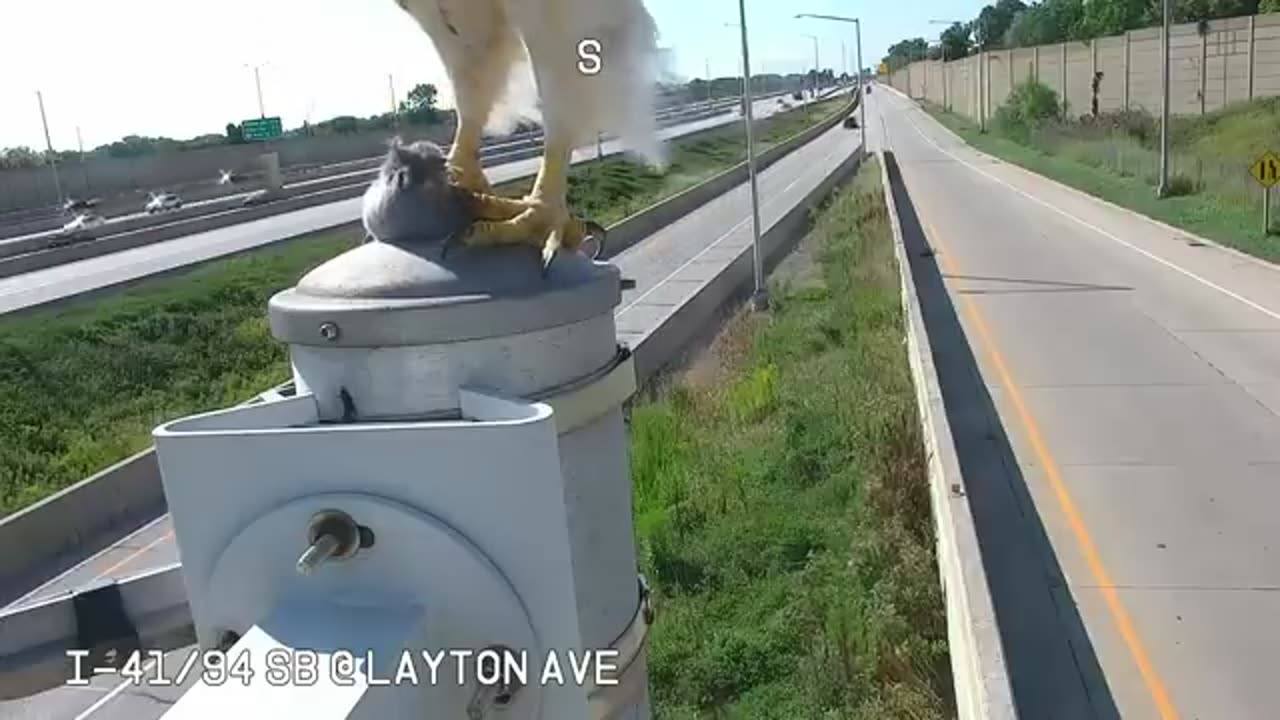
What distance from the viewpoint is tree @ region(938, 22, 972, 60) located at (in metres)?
138

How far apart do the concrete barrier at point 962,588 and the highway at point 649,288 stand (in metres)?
2.83

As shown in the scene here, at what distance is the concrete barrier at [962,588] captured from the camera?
6.13 m

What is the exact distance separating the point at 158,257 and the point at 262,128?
41353 mm

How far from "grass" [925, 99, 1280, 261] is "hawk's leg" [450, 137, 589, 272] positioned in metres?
24.2

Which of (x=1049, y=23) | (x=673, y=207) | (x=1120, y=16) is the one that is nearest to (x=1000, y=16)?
(x=1049, y=23)

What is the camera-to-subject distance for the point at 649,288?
1310 inches

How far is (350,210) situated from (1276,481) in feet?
138

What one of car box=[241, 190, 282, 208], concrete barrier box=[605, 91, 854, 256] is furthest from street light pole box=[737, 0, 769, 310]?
car box=[241, 190, 282, 208]

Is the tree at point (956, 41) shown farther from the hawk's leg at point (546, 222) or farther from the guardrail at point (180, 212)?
the hawk's leg at point (546, 222)

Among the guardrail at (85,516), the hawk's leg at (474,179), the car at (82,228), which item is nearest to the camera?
the hawk's leg at (474,179)

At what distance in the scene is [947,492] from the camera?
9.26 metres

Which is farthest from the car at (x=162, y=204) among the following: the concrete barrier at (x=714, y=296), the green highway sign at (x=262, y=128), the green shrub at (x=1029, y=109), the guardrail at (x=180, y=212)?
the green shrub at (x=1029, y=109)

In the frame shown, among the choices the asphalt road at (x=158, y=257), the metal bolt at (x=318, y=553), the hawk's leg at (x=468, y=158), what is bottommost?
the asphalt road at (x=158, y=257)

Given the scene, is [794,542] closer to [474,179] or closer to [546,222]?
[474,179]
